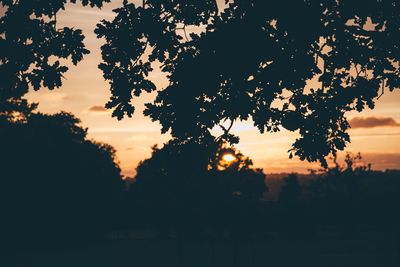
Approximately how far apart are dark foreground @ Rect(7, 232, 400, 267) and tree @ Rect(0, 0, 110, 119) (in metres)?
36.4

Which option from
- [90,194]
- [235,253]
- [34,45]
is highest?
[34,45]

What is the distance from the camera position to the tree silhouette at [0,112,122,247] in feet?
147

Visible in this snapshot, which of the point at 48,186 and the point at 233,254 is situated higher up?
the point at 48,186

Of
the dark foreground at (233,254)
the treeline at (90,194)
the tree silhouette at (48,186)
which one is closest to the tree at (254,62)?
the treeline at (90,194)

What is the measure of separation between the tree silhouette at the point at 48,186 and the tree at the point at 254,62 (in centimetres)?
3942

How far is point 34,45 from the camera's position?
25.4ft

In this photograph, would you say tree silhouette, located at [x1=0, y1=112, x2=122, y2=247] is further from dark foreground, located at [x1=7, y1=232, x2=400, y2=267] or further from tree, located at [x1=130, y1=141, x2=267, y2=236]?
tree, located at [x1=130, y1=141, x2=267, y2=236]

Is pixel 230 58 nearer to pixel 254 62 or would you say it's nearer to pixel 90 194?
pixel 254 62

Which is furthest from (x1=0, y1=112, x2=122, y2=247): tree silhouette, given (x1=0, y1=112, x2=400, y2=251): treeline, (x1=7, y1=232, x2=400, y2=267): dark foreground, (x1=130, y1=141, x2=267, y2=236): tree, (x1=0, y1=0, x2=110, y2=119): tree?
(x1=0, y1=0, x2=110, y2=119): tree

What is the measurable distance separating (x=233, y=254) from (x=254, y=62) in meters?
52.9

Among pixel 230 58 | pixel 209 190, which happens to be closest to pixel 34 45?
pixel 230 58

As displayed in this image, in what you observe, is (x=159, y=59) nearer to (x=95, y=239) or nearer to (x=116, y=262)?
(x=116, y=262)

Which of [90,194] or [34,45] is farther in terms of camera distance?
[90,194]

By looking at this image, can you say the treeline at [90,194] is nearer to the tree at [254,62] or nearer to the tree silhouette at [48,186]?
the tree silhouette at [48,186]
